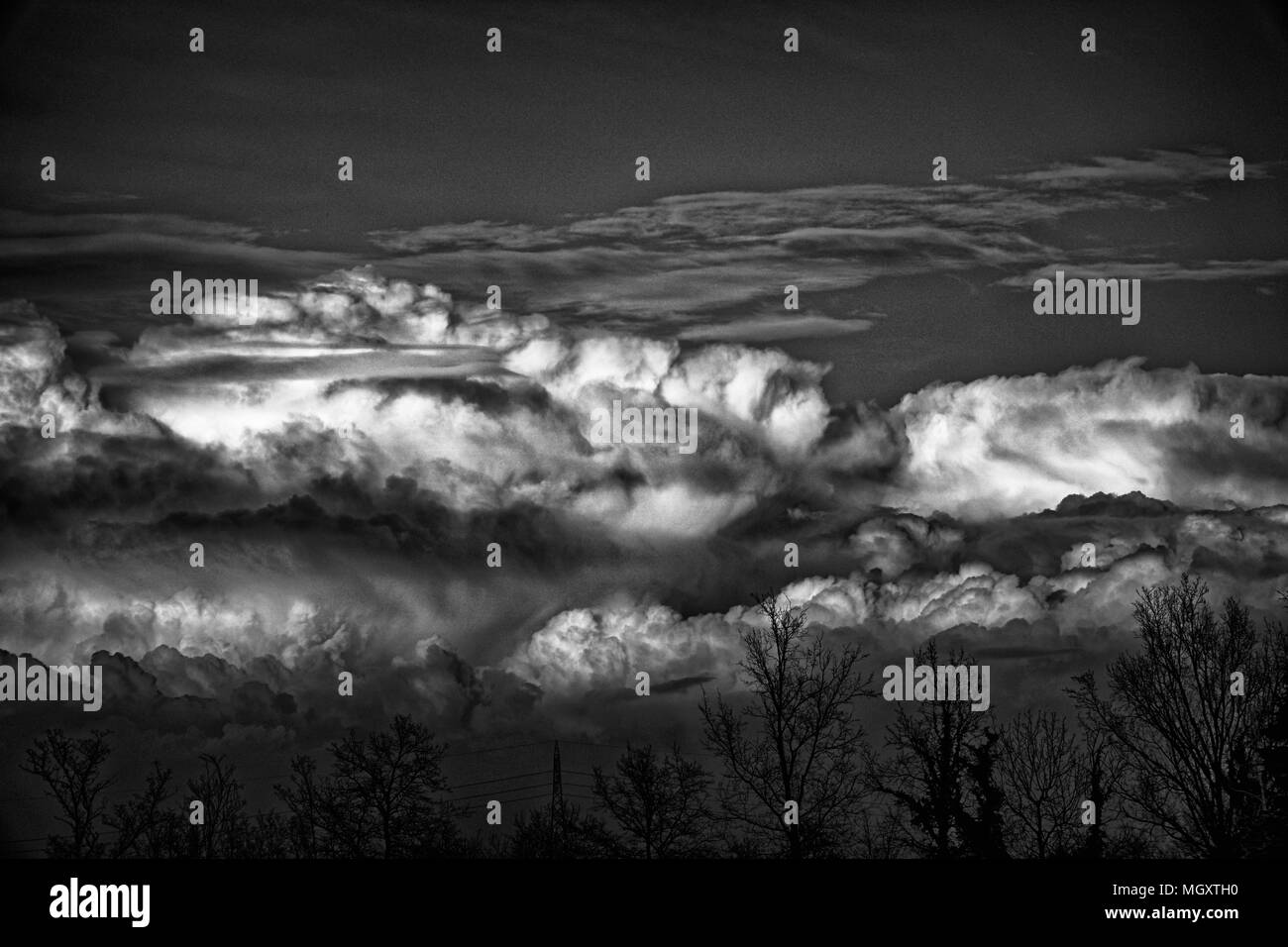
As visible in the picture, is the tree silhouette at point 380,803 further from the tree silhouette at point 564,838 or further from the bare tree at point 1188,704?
the bare tree at point 1188,704

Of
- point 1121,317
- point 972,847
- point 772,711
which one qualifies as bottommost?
point 972,847

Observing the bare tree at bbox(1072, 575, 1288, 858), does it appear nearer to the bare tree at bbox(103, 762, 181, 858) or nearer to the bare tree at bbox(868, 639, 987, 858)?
the bare tree at bbox(868, 639, 987, 858)

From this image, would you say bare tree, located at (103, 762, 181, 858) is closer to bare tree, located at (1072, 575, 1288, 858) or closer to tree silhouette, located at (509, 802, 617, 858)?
tree silhouette, located at (509, 802, 617, 858)

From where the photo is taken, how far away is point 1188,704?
26703mm

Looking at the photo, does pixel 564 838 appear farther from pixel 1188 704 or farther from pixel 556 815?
pixel 1188 704

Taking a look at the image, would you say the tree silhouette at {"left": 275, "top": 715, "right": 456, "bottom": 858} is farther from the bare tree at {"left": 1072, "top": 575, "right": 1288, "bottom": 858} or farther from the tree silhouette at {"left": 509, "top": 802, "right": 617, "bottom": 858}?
the bare tree at {"left": 1072, "top": 575, "right": 1288, "bottom": 858}

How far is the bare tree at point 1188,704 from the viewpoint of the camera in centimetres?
2539

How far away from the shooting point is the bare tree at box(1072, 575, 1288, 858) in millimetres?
25391
